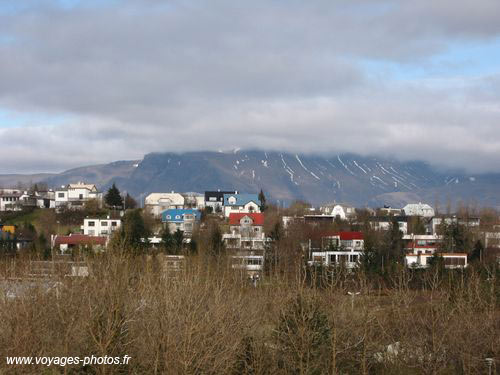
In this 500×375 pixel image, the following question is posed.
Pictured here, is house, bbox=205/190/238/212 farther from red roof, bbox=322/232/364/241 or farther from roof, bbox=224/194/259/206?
red roof, bbox=322/232/364/241

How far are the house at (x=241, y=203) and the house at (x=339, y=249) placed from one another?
1430 inches

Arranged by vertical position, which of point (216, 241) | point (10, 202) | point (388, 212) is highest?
point (10, 202)

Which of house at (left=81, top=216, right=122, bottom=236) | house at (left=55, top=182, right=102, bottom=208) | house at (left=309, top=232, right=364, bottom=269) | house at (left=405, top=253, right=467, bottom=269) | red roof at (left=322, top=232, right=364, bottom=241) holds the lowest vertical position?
house at (left=405, top=253, right=467, bottom=269)

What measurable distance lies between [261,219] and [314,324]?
6494 centimetres

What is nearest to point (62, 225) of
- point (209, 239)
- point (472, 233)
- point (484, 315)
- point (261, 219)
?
point (261, 219)

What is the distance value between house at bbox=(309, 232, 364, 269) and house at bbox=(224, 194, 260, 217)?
119ft

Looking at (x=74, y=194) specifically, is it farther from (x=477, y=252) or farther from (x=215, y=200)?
(x=477, y=252)

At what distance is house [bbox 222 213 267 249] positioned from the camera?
68.9 m

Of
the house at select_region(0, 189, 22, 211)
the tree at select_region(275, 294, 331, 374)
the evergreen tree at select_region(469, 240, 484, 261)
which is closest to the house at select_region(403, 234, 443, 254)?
the evergreen tree at select_region(469, 240, 484, 261)

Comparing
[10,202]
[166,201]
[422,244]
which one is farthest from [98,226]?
[166,201]

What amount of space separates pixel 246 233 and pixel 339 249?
1429 centimetres

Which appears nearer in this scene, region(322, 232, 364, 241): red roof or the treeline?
the treeline

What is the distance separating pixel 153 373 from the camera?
18.2m

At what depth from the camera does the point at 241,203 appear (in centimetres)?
11100
